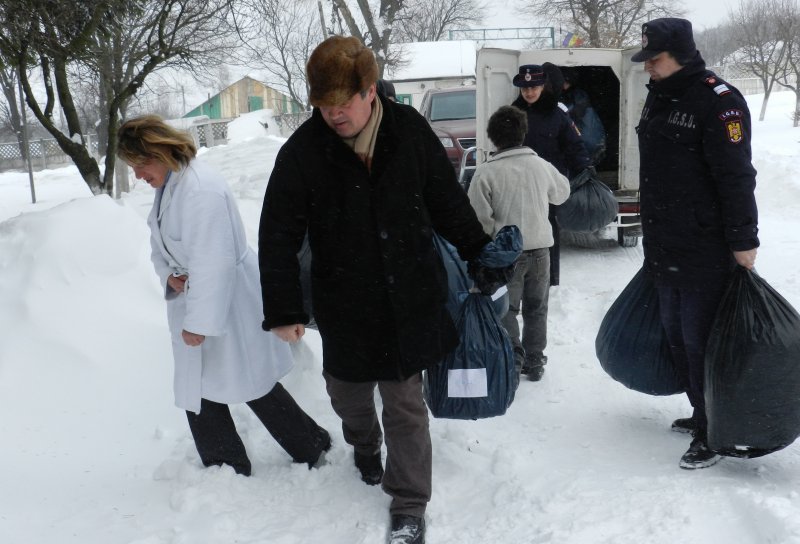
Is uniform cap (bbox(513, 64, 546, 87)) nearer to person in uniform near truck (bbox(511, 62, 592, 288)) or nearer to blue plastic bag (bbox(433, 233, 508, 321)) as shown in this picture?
person in uniform near truck (bbox(511, 62, 592, 288))

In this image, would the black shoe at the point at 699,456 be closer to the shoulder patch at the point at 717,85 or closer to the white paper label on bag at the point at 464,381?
the white paper label on bag at the point at 464,381

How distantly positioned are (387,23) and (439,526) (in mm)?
15420

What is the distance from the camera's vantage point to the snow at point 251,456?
2834mm

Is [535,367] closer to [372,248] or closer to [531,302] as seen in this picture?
[531,302]

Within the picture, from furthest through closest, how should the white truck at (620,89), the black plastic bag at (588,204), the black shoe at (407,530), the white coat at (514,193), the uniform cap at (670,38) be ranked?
the white truck at (620,89)
the black plastic bag at (588,204)
the white coat at (514,193)
the uniform cap at (670,38)
the black shoe at (407,530)

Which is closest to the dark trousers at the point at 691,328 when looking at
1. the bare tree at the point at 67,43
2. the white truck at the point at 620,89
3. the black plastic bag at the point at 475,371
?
the black plastic bag at the point at 475,371

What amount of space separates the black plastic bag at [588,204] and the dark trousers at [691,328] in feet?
9.56

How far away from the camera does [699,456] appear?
3141mm

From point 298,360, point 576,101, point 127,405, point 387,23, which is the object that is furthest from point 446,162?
point 387,23

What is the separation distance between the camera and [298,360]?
4.32 m

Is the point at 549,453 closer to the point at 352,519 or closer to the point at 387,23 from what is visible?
the point at 352,519

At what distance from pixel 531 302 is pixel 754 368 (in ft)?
5.64

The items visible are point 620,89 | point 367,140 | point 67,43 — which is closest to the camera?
point 367,140

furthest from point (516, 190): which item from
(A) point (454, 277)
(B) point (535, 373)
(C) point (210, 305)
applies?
(C) point (210, 305)
